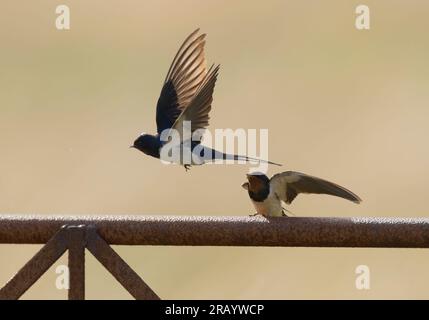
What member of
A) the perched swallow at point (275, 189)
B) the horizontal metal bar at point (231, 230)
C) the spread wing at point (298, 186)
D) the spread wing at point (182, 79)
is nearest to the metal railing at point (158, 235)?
the horizontal metal bar at point (231, 230)

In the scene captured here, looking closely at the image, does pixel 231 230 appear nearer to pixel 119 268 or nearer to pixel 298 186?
pixel 119 268

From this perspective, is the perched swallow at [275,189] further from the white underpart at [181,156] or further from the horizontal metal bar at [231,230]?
the horizontal metal bar at [231,230]

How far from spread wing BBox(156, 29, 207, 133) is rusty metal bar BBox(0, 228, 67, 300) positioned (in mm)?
2406

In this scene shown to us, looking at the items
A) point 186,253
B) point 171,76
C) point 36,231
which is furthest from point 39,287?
point 36,231

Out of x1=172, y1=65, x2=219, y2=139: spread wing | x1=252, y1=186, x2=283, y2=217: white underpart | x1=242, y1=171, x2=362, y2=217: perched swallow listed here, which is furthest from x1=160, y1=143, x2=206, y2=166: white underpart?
x1=252, y1=186, x2=283, y2=217: white underpart

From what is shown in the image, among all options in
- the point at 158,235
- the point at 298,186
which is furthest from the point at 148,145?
the point at 158,235

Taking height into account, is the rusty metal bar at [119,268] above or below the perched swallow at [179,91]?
below

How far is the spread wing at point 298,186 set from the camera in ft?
11.9

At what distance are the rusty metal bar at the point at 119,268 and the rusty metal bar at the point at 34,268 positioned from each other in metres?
0.07

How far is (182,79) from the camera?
534 cm

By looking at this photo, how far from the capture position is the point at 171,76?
5316 millimetres

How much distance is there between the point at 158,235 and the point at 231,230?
176 millimetres
